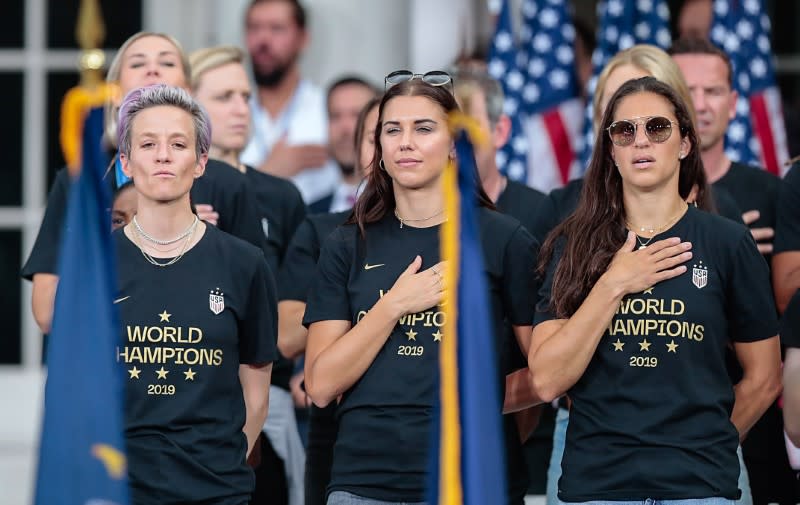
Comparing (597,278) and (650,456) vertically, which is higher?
(597,278)

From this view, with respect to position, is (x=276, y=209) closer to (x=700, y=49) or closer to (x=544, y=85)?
(x=700, y=49)

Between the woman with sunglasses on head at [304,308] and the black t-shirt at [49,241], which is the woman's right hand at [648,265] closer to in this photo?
the woman with sunglasses on head at [304,308]

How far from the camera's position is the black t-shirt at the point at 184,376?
14.0 ft

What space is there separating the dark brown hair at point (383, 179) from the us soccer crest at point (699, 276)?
744 mm

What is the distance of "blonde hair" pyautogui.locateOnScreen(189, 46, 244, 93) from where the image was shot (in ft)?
20.1

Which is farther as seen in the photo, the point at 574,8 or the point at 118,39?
the point at 574,8

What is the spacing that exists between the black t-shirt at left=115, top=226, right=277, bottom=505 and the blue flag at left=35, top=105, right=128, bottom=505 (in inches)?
25.3

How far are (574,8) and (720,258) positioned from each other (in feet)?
17.4

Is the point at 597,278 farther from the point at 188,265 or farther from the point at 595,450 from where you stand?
the point at 188,265

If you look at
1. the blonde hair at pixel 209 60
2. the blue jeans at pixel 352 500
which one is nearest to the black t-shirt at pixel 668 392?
the blue jeans at pixel 352 500

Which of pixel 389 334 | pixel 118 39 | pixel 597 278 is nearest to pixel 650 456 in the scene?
pixel 597 278

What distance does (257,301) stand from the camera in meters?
4.57

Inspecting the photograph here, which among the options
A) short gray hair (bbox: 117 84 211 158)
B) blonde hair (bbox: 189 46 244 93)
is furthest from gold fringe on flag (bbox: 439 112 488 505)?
blonde hair (bbox: 189 46 244 93)

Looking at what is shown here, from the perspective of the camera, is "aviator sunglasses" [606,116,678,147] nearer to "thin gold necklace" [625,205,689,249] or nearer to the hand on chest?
"thin gold necklace" [625,205,689,249]
